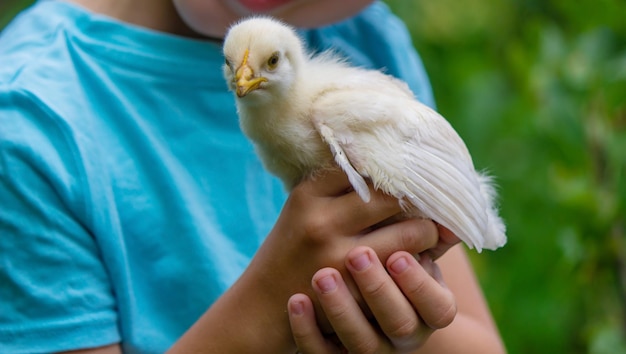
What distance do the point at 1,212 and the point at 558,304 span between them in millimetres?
1340

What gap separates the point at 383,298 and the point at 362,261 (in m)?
0.06

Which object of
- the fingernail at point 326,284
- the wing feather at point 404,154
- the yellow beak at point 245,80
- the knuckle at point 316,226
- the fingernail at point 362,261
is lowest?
the fingernail at point 326,284

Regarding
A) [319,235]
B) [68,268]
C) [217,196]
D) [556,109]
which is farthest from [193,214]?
[556,109]

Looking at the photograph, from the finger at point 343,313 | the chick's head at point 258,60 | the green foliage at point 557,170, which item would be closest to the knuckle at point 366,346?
the finger at point 343,313

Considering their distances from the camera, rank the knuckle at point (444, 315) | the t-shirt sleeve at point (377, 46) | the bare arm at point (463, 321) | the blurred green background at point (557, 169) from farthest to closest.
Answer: the blurred green background at point (557, 169), the t-shirt sleeve at point (377, 46), the bare arm at point (463, 321), the knuckle at point (444, 315)

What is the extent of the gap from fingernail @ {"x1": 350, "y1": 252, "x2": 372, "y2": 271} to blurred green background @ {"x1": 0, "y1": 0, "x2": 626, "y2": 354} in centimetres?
102

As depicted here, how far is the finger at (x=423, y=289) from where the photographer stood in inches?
40.9

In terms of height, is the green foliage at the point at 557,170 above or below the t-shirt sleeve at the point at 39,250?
below

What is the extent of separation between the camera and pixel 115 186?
128 cm

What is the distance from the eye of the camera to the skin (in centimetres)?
104

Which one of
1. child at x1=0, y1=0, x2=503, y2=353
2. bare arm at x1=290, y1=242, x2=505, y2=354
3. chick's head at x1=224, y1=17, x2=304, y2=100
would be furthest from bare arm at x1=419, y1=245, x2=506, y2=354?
chick's head at x1=224, y1=17, x2=304, y2=100

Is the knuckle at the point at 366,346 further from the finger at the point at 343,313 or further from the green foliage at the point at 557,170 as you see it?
the green foliage at the point at 557,170

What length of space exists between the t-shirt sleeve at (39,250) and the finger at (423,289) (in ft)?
1.40

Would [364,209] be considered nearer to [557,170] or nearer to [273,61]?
[273,61]
